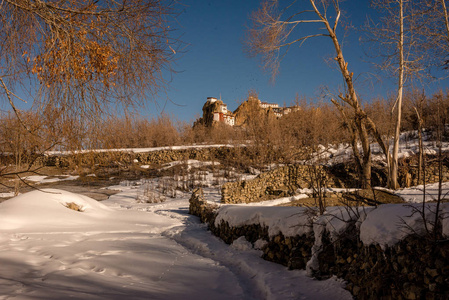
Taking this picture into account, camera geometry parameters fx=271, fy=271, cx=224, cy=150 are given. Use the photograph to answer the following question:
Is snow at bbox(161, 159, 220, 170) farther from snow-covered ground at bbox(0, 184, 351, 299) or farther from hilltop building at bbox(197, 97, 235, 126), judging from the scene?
hilltop building at bbox(197, 97, 235, 126)

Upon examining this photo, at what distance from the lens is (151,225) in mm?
7422

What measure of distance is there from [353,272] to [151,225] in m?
5.69

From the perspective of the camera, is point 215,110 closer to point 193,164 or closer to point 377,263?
point 193,164

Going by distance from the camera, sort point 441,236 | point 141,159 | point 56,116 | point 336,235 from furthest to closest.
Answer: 1. point 141,159
2. point 336,235
3. point 56,116
4. point 441,236

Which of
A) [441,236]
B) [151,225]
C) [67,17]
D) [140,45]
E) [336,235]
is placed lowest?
[151,225]

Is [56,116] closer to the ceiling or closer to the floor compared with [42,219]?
closer to the ceiling

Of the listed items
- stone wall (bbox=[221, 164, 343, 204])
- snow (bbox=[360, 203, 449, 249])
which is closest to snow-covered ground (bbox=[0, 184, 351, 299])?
snow (bbox=[360, 203, 449, 249])

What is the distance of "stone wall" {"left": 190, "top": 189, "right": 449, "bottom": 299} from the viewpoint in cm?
214

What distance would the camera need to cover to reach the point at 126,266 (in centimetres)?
354

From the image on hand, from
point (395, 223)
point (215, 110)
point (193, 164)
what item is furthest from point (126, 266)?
point (215, 110)

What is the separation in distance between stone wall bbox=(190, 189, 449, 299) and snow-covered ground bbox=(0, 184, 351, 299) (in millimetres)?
185

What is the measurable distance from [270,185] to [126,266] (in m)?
10.2

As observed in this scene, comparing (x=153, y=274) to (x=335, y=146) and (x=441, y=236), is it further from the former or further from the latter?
(x=335, y=146)

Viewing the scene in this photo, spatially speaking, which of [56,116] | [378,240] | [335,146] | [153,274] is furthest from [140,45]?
[335,146]
